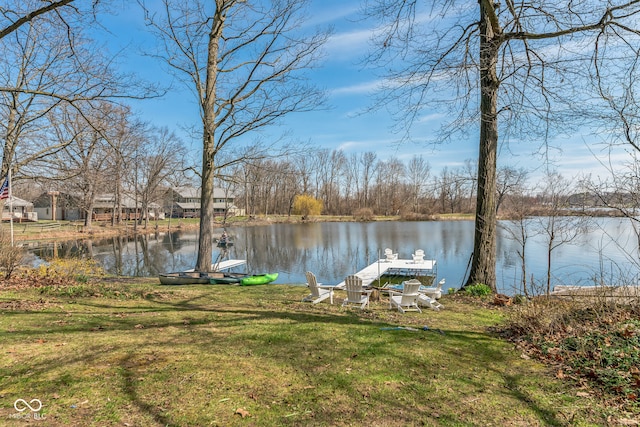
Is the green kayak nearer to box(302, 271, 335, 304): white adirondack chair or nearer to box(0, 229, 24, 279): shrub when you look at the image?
box(302, 271, 335, 304): white adirondack chair

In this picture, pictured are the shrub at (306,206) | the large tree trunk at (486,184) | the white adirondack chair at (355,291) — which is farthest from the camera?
the shrub at (306,206)

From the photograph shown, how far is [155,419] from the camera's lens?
319 centimetres

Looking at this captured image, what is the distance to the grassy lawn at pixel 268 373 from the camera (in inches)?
132

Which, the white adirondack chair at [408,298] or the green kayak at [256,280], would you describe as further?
the green kayak at [256,280]

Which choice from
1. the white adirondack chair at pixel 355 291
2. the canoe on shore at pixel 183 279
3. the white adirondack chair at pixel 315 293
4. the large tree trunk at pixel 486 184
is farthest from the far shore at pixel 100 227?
the large tree trunk at pixel 486 184

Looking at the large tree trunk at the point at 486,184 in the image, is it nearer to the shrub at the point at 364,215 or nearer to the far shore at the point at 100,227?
the far shore at the point at 100,227

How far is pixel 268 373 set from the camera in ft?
13.8

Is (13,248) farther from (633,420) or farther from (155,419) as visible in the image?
(633,420)

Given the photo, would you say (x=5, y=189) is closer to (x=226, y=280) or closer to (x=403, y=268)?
(x=226, y=280)

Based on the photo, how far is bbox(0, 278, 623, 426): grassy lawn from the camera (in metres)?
3.36

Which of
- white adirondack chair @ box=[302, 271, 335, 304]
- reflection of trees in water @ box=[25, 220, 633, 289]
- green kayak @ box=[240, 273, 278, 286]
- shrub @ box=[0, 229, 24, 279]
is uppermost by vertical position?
shrub @ box=[0, 229, 24, 279]

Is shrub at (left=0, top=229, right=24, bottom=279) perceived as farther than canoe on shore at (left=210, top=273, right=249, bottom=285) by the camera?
No

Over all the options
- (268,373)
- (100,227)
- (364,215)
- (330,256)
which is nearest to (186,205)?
(100,227)

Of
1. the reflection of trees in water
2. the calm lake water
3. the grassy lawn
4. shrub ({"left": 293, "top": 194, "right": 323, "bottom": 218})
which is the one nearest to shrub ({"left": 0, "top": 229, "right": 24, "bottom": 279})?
the grassy lawn
